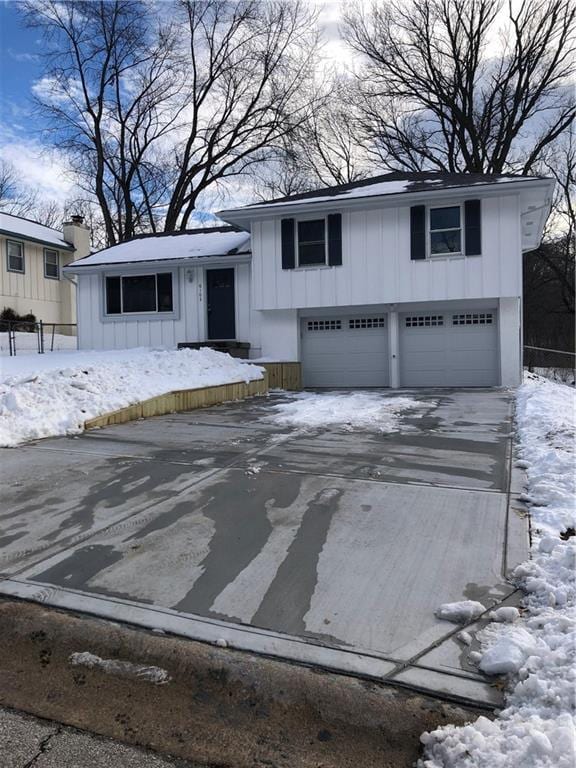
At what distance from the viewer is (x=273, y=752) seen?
189cm

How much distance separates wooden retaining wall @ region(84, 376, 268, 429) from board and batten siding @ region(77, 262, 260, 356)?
3665 millimetres

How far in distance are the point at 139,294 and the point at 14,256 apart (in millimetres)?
9063

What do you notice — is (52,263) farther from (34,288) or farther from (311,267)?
(311,267)

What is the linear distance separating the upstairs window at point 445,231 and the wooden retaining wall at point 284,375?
454 cm

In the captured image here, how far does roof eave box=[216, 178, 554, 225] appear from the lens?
12227mm

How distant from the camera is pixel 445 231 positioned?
1323cm

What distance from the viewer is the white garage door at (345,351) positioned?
1445cm

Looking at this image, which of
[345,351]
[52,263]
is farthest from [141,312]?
[52,263]

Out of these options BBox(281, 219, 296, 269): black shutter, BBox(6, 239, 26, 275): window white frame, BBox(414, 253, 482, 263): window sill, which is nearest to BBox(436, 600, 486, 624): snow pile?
BBox(414, 253, 482, 263): window sill

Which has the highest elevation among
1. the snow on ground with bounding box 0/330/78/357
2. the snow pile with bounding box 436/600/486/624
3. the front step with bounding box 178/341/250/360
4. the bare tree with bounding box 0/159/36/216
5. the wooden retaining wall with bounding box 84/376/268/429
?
the bare tree with bounding box 0/159/36/216

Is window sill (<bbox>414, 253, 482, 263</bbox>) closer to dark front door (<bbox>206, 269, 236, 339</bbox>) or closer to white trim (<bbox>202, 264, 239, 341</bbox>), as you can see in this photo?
white trim (<bbox>202, 264, 239, 341</bbox>)

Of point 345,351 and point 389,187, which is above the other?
point 389,187

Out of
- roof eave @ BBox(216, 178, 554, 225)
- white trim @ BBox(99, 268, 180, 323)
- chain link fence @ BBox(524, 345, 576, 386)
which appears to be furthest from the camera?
chain link fence @ BBox(524, 345, 576, 386)

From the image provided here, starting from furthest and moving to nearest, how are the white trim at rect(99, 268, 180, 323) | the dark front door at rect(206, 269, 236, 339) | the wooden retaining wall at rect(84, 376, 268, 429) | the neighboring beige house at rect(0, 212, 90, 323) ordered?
the neighboring beige house at rect(0, 212, 90, 323), the white trim at rect(99, 268, 180, 323), the dark front door at rect(206, 269, 236, 339), the wooden retaining wall at rect(84, 376, 268, 429)
